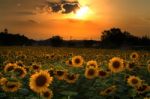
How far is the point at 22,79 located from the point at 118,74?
1724mm

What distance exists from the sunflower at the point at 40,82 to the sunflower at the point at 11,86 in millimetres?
201

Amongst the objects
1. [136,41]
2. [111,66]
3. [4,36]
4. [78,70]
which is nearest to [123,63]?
[111,66]

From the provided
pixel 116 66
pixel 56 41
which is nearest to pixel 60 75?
pixel 116 66

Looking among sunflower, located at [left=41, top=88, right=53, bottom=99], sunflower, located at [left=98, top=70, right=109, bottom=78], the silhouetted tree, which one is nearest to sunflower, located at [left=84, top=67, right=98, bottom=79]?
sunflower, located at [left=98, top=70, right=109, bottom=78]

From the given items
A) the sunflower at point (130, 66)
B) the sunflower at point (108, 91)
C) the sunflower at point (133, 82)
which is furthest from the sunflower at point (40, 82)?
the sunflower at point (130, 66)

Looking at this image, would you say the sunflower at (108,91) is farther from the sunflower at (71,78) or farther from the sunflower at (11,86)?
the sunflower at (11,86)

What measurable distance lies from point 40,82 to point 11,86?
46 cm

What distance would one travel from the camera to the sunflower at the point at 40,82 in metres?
7.02

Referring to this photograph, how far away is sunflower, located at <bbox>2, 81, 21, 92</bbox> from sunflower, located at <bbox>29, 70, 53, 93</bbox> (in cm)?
20

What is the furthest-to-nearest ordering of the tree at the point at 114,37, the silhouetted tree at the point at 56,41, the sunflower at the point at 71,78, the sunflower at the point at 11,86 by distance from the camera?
the tree at the point at 114,37 < the silhouetted tree at the point at 56,41 < the sunflower at the point at 71,78 < the sunflower at the point at 11,86

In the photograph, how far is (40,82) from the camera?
7.25 metres

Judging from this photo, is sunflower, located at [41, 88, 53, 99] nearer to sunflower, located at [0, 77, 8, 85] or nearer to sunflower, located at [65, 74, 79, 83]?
sunflower, located at [0, 77, 8, 85]

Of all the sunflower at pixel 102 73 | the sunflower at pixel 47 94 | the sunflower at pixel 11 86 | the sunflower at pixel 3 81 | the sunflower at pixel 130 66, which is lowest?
the sunflower at pixel 47 94

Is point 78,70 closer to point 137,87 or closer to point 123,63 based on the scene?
point 123,63
